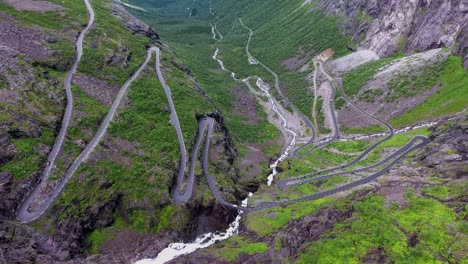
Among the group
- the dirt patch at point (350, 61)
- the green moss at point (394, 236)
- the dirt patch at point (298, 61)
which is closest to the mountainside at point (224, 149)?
the green moss at point (394, 236)

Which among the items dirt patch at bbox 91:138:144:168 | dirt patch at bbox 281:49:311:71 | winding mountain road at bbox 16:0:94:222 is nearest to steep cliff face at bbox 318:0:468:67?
dirt patch at bbox 281:49:311:71

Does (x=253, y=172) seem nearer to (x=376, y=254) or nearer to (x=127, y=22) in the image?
(x=376, y=254)

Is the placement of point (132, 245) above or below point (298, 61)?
below

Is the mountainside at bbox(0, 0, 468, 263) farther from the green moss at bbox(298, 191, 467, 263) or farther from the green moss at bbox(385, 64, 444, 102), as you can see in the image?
the green moss at bbox(385, 64, 444, 102)

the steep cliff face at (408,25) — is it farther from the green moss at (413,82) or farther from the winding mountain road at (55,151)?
the winding mountain road at (55,151)

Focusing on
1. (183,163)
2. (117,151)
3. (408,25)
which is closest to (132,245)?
(117,151)

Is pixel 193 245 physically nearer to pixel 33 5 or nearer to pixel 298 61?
pixel 33 5

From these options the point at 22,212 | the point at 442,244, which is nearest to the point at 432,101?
the point at 442,244
